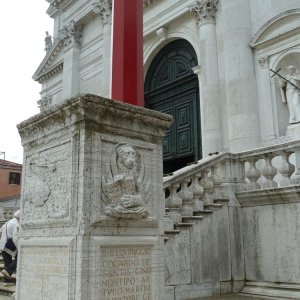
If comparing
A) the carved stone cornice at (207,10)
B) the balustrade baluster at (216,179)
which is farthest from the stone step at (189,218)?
the carved stone cornice at (207,10)

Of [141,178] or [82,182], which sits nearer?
[82,182]

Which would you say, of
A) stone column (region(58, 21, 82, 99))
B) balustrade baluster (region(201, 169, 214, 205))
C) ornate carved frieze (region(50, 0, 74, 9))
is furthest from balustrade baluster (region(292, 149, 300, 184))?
ornate carved frieze (region(50, 0, 74, 9))

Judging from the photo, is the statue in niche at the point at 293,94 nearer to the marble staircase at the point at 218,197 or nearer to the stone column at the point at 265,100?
the stone column at the point at 265,100

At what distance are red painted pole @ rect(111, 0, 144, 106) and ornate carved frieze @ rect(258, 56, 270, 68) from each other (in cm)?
812

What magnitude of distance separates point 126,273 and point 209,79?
1166cm

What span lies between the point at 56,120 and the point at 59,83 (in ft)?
70.4

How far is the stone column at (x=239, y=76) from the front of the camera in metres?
13.5

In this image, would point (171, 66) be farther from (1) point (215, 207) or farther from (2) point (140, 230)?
(2) point (140, 230)

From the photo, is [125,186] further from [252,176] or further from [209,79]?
[209,79]

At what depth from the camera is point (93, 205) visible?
13.1 ft

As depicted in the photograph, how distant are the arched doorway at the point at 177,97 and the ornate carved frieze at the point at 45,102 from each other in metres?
9.16

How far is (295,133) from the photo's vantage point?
480 inches

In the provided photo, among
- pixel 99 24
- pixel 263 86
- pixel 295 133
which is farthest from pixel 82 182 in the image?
pixel 99 24

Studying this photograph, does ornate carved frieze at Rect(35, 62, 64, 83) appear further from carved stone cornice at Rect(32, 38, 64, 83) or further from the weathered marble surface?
the weathered marble surface
